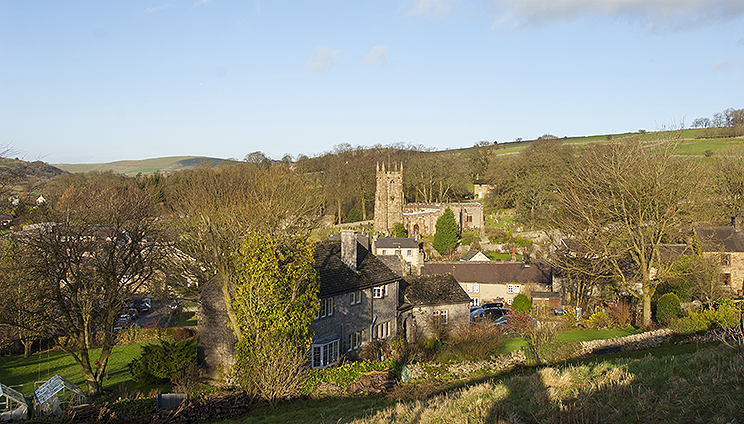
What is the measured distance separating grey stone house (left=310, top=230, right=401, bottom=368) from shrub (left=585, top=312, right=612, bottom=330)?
1318cm

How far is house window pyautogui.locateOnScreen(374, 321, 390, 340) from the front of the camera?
27.5m

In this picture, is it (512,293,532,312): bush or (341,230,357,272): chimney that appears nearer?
(341,230,357,272): chimney

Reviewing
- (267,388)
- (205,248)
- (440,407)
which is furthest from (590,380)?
(205,248)

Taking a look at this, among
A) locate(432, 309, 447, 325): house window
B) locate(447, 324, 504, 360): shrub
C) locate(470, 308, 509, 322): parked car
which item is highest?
locate(447, 324, 504, 360): shrub

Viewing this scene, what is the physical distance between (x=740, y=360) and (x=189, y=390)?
16858mm

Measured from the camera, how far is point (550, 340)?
22859 mm

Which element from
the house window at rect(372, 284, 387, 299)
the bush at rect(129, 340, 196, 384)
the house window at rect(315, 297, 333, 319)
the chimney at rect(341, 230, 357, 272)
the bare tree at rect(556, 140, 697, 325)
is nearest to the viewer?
the bush at rect(129, 340, 196, 384)

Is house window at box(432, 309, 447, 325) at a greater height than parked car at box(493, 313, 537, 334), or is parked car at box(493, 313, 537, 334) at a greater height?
house window at box(432, 309, 447, 325)

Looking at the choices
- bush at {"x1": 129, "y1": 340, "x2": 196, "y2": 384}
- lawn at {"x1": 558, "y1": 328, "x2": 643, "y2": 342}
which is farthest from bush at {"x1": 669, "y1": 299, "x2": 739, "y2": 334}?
bush at {"x1": 129, "y1": 340, "x2": 196, "y2": 384}

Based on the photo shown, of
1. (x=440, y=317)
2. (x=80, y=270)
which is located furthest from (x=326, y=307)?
(x=80, y=270)

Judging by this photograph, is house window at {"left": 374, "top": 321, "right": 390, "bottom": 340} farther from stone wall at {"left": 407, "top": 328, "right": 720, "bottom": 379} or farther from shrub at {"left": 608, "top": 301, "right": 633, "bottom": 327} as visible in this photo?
shrub at {"left": 608, "top": 301, "right": 633, "bottom": 327}

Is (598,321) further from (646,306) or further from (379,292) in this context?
(379,292)

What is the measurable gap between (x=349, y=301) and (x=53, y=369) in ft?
54.8

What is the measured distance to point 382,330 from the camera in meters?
27.9
